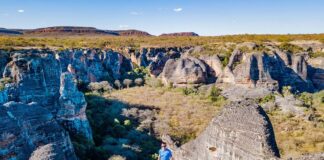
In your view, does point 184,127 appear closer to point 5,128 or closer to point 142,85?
point 5,128

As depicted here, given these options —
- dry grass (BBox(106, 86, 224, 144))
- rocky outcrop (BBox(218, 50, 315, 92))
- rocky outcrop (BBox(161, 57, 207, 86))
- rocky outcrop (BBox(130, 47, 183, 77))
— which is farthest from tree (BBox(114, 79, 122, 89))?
rocky outcrop (BBox(218, 50, 315, 92))

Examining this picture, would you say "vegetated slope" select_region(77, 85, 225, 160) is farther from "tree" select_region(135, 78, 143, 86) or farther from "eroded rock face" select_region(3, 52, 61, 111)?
"tree" select_region(135, 78, 143, 86)

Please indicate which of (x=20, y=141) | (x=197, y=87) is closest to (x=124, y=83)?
(x=197, y=87)

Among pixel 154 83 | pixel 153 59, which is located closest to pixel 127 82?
pixel 154 83

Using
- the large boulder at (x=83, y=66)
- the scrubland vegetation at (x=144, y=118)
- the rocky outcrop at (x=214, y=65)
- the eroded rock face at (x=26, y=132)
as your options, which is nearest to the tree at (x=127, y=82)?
the scrubland vegetation at (x=144, y=118)

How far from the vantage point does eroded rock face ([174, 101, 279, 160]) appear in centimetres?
826

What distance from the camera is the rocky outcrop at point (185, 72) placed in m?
34.3

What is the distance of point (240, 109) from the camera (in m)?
9.07

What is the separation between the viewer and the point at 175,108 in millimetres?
27844

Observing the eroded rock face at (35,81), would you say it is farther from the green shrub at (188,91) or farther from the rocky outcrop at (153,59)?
the rocky outcrop at (153,59)

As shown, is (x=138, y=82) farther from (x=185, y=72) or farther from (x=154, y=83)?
(x=185, y=72)

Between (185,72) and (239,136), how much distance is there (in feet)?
85.0

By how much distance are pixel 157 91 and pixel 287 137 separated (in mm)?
15263

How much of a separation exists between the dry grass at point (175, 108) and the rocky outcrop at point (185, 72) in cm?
143
